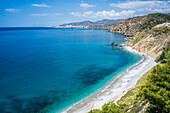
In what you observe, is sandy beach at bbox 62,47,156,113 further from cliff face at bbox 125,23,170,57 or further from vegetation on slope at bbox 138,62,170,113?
cliff face at bbox 125,23,170,57

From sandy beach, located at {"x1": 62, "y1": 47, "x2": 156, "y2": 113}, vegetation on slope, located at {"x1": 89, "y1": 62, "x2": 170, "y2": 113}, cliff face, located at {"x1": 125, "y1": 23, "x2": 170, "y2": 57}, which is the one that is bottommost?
sandy beach, located at {"x1": 62, "y1": 47, "x2": 156, "y2": 113}

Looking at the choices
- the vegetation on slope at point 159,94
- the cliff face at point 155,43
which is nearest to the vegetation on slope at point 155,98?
the vegetation on slope at point 159,94

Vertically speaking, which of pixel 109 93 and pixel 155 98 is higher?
pixel 155 98

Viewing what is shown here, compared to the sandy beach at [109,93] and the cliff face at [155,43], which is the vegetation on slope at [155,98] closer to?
the sandy beach at [109,93]

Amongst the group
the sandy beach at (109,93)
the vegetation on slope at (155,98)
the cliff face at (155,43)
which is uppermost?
the cliff face at (155,43)

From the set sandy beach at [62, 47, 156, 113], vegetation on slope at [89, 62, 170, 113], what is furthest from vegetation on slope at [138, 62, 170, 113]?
sandy beach at [62, 47, 156, 113]

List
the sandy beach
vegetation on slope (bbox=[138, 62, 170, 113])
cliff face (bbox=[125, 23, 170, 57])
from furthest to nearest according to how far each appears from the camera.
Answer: cliff face (bbox=[125, 23, 170, 57])
the sandy beach
vegetation on slope (bbox=[138, 62, 170, 113])

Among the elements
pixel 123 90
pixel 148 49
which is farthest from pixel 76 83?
pixel 148 49

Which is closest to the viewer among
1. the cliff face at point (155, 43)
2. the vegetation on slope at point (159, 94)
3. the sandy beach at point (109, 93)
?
the vegetation on slope at point (159, 94)

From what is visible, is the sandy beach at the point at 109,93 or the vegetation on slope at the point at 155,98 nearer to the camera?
the vegetation on slope at the point at 155,98

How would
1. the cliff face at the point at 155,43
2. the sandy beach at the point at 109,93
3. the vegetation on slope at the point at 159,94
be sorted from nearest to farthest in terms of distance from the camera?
1. the vegetation on slope at the point at 159,94
2. the sandy beach at the point at 109,93
3. the cliff face at the point at 155,43

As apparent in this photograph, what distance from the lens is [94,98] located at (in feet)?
118

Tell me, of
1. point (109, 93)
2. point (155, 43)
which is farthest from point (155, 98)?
point (155, 43)

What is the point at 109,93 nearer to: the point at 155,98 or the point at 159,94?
the point at 159,94
